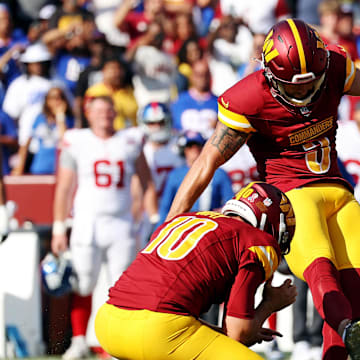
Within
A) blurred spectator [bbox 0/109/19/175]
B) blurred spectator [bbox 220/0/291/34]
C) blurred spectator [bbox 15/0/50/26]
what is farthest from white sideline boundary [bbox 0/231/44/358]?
blurred spectator [bbox 220/0/291/34]

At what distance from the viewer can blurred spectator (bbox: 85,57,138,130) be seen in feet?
27.9

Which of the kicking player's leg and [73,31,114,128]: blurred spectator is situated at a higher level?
[73,31,114,128]: blurred spectator

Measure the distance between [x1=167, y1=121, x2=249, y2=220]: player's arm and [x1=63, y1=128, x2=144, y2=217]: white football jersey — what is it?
2236 millimetres

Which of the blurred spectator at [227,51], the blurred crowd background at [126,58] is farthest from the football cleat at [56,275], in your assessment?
the blurred spectator at [227,51]

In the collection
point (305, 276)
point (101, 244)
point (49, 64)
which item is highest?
point (49, 64)

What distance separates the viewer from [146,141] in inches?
287

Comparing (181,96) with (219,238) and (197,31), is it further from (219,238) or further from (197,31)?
(219,238)

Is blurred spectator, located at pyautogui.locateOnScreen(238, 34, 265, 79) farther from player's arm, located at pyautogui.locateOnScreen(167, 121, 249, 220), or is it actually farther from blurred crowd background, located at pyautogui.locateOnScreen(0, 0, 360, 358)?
player's arm, located at pyautogui.locateOnScreen(167, 121, 249, 220)

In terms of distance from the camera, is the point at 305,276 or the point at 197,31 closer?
the point at 305,276

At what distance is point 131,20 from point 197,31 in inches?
32.5

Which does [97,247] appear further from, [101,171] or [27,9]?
[27,9]

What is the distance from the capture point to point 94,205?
6.51 m

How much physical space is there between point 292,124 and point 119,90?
15.0 feet

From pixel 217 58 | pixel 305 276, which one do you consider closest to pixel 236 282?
pixel 305 276
